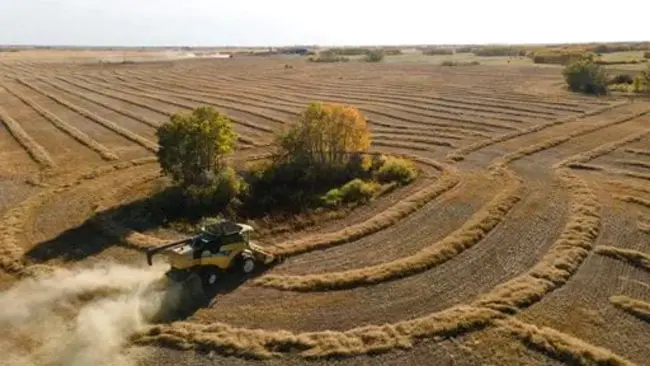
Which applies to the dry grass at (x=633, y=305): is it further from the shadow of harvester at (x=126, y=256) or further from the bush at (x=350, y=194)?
the bush at (x=350, y=194)

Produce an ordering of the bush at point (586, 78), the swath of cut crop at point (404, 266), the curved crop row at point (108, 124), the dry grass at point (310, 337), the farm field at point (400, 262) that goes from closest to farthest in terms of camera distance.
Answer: the dry grass at point (310, 337)
the farm field at point (400, 262)
the swath of cut crop at point (404, 266)
the curved crop row at point (108, 124)
the bush at point (586, 78)

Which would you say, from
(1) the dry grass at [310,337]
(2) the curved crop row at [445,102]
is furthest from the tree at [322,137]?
(2) the curved crop row at [445,102]

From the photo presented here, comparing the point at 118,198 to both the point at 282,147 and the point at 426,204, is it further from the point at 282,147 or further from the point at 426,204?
the point at 426,204

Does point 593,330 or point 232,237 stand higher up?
point 232,237

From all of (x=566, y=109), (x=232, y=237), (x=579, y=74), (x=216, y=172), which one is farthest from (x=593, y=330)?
(x=579, y=74)

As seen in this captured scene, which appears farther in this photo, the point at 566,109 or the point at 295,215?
the point at 566,109

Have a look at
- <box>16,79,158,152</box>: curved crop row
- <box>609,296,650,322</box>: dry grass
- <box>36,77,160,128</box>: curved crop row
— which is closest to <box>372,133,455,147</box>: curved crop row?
<box>16,79,158,152</box>: curved crop row

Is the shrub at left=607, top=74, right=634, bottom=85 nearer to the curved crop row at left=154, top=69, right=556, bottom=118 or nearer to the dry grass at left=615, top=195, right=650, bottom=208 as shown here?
the curved crop row at left=154, top=69, right=556, bottom=118
